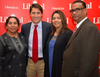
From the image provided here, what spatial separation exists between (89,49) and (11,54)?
138 cm

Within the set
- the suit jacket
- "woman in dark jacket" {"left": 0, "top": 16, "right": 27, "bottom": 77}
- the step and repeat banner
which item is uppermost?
the step and repeat banner

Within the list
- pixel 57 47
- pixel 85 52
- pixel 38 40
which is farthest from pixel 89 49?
pixel 38 40

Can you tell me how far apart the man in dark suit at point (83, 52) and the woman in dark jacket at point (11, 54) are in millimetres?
933

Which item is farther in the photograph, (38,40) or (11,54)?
(38,40)

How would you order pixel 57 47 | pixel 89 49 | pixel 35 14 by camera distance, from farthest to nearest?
1. pixel 35 14
2. pixel 57 47
3. pixel 89 49

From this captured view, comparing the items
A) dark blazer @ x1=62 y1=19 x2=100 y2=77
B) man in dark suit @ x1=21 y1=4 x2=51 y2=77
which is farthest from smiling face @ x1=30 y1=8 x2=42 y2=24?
dark blazer @ x1=62 y1=19 x2=100 y2=77

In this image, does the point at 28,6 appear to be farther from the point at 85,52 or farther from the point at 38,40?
the point at 85,52

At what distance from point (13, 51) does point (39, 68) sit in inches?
28.2

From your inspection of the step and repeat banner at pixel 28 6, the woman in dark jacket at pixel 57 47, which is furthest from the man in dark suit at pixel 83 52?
the step and repeat banner at pixel 28 6

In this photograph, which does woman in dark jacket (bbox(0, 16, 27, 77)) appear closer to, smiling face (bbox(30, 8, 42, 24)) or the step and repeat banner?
smiling face (bbox(30, 8, 42, 24))

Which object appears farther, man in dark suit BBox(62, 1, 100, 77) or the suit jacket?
the suit jacket

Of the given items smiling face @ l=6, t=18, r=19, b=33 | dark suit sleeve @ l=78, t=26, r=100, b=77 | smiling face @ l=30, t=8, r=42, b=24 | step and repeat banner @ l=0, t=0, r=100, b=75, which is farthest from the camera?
step and repeat banner @ l=0, t=0, r=100, b=75

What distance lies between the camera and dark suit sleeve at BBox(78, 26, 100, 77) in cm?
117

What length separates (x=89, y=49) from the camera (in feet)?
3.86
